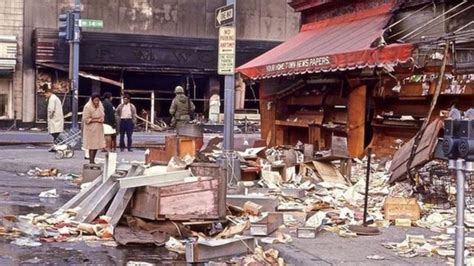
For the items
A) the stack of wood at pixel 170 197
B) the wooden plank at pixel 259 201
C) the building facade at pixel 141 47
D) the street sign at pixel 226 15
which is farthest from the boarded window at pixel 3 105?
the stack of wood at pixel 170 197

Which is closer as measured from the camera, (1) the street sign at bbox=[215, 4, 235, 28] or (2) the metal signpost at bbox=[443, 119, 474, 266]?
(2) the metal signpost at bbox=[443, 119, 474, 266]

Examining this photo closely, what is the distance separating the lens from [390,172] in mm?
13141

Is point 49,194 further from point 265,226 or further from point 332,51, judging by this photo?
point 332,51

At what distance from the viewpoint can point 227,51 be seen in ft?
44.0

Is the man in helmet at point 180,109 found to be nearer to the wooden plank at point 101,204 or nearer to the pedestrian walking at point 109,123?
the pedestrian walking at point 109,123

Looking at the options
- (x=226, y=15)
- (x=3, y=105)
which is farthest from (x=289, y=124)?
(x=3, y=105)

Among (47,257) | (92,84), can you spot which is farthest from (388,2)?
(92,84)

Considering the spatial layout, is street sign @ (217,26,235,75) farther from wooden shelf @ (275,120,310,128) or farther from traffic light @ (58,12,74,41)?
traffic light @ (58,12,74,41)

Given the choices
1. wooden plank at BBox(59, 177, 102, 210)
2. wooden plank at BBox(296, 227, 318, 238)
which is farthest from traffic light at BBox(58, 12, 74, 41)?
wooden plank at BBox(296, 227, 318, 238)

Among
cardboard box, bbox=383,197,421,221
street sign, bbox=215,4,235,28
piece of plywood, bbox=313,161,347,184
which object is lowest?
cardboard box, bbox=383,197,421,221

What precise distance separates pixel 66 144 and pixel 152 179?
1257 centimetres

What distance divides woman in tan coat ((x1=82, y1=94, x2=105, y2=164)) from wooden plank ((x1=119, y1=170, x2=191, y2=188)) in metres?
7.74

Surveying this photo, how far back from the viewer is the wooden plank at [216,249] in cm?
822

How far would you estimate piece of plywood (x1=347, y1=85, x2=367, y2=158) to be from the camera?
16391 mm
